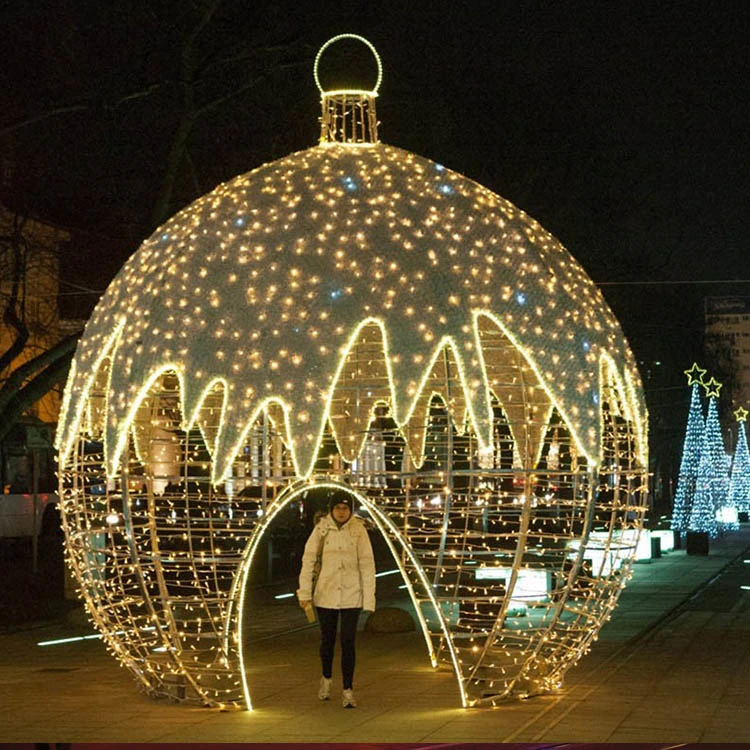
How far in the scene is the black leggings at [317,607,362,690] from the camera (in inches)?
504

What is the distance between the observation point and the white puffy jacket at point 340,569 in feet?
42.2

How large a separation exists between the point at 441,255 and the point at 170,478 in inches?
107

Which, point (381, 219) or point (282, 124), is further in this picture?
point (282, 124)

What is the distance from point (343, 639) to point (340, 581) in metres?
0.45

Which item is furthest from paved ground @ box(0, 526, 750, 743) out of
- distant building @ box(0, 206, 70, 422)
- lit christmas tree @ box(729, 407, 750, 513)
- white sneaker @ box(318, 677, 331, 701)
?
lit christmas tree @ box(729, 407, 750, 513)

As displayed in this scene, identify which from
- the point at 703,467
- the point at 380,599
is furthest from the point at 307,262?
the point at 703,467

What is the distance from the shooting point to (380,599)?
25969 millimetres

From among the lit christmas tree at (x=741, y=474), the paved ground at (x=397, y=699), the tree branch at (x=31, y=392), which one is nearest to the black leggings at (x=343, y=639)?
the paved ground at (x=397, y=699)

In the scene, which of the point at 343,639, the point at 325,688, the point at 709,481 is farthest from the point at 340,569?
the point at 709,481

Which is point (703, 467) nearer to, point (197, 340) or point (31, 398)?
point (31, 398)

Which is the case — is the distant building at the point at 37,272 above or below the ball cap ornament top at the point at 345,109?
above

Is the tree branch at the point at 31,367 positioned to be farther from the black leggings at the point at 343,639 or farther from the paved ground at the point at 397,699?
the black leggings at the point at 343,639

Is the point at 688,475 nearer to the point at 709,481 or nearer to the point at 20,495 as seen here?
the point at 709,481

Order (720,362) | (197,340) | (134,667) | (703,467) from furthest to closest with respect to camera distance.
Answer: (720,362), (703,467), (134,667), (197,340)
